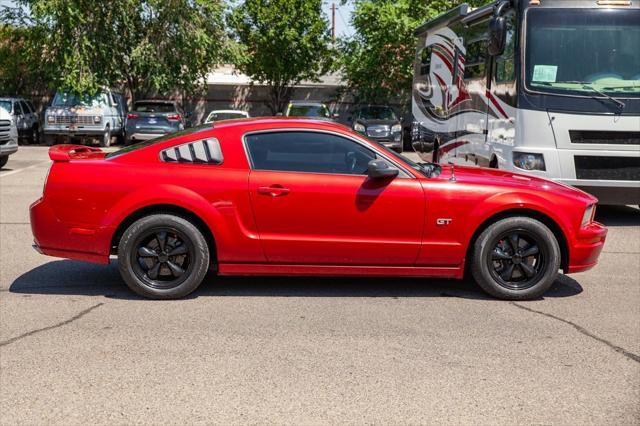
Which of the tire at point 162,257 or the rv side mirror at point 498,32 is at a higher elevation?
the rv side mirror at point 498,32

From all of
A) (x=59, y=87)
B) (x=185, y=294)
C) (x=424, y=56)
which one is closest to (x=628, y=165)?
(x=185, y=294)

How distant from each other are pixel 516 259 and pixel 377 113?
22.6m

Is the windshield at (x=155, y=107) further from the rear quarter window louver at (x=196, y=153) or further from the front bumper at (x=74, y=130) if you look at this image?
the rear quarter window louver at (x=196, y=153)

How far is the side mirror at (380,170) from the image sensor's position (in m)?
6.61

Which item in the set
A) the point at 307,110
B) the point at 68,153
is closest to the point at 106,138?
the point at 307,110

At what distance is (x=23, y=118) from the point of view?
31.0m

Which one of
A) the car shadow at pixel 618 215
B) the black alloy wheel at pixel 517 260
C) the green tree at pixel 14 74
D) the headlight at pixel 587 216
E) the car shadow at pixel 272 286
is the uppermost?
the green tree at pixel 14 74

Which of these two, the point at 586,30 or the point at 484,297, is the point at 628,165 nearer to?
the point at 586,30

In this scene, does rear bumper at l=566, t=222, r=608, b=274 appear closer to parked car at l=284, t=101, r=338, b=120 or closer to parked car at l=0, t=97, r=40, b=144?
parked car at l=284, t=101, r=338, b=120

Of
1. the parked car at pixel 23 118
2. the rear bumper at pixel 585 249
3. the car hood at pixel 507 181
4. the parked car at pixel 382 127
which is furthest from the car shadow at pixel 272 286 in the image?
the parked car at pixel 23 118

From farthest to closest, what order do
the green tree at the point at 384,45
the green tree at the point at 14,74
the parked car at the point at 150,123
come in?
the green tree at the point at 14,74 < the green tree at the point at 384,45 < the parked car at the point at 150,123

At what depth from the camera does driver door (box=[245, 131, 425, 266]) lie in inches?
263

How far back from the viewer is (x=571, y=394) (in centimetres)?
459

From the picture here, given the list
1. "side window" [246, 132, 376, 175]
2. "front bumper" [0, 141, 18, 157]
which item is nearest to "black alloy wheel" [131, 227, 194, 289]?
"side window" [246, 132, 376, 175]
